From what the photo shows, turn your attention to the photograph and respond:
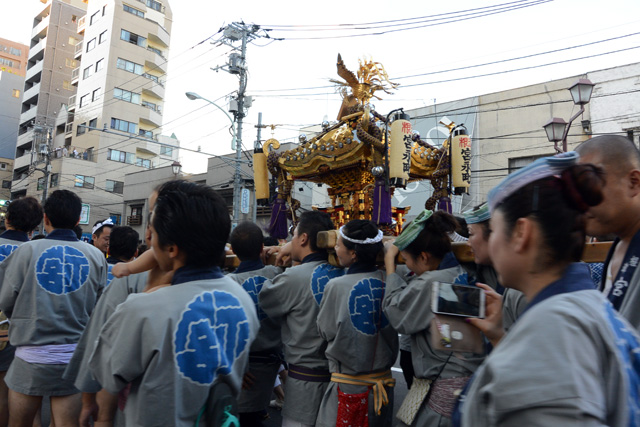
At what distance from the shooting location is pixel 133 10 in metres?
Result: 33.3

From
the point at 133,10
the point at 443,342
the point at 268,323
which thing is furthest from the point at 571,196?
the point at 133,10

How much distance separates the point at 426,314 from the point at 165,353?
1.45m

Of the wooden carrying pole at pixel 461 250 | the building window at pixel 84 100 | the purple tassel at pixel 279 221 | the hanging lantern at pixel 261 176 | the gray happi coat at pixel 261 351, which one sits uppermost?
the building window at pixel 84 100

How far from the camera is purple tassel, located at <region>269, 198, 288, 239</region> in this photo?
7.94 metres

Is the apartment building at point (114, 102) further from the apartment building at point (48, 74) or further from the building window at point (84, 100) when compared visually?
the apartment building at point (48, 74)

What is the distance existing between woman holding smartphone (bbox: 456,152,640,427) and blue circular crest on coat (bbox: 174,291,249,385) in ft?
3.07

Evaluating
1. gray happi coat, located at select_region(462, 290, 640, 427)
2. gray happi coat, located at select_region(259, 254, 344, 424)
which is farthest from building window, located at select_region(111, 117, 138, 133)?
gray happi coat, located at select_region(462, 290, 640, 427)

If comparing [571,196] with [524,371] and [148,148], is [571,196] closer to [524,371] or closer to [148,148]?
[524,371]

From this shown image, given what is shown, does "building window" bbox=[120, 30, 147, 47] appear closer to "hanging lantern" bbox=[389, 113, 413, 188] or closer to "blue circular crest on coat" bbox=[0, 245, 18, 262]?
"hanging lantern" bbox=[389, 113, 413, 188]

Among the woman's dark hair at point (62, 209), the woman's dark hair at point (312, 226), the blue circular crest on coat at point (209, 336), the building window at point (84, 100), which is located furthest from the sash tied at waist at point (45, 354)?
the building window at point (84, 100)

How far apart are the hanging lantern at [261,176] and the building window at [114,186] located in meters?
27.0

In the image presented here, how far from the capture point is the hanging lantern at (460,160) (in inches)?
273

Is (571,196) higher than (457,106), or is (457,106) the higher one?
(457,106)

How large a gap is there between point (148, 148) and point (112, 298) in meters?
34.4
